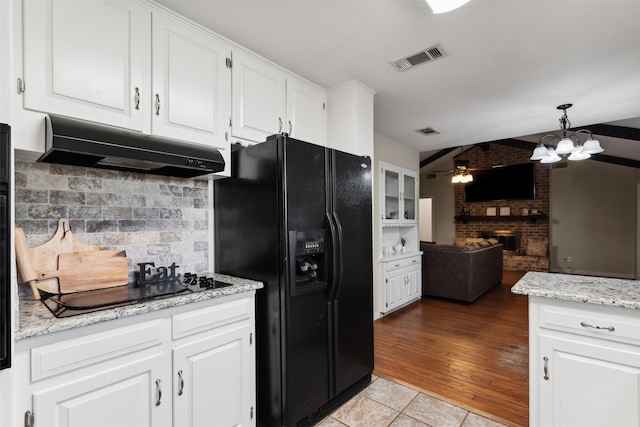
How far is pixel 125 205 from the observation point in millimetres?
1881

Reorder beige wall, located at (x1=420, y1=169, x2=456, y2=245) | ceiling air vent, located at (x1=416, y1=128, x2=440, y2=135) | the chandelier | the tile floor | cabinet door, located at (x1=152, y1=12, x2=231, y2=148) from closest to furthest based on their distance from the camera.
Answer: cabinet door, located at (x1=152, y1=12, x2=231, y2=148) < the tile floor < the chandelier < ceiling air vent, located at (x1=416, y1=128, x2=440, y2=135) < beige wall, located at (x1=420, y1=169, x2=456, y2=245)

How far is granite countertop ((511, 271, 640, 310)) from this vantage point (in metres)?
1.43

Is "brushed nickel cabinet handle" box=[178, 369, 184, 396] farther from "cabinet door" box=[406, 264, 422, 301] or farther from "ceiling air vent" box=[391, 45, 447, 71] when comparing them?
"cabinet door" box=[406, 264, 422, 301]

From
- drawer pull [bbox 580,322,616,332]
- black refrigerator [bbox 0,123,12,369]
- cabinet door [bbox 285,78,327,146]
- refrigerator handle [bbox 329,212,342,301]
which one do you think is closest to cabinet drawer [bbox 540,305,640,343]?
drawer pull [bbox 580,322,616,332]

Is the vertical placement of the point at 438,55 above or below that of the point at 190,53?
above

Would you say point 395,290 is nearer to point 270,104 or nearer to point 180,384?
point 270,104

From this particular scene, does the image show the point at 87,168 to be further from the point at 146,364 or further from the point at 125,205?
the point at 146,364

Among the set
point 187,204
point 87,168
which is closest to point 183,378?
point 187,204

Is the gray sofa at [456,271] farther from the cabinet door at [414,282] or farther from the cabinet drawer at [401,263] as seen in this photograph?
the cabinet drawer at [401,263]

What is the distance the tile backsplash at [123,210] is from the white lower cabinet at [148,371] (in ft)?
2.01

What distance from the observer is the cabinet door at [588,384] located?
1412 millimetres

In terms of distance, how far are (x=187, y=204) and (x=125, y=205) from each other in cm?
37

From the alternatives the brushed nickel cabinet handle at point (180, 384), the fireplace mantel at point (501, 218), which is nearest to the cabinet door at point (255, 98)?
the brushed nickel cabinet handle at point (180, 384)

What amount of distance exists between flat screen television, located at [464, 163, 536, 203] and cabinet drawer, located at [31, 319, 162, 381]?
28.7 feet
